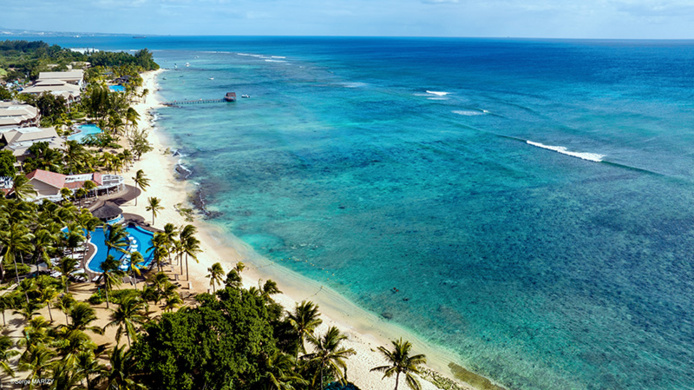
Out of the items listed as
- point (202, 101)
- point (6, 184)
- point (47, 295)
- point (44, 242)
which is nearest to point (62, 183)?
point (6, 184)

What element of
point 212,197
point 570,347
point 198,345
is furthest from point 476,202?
point 198,345

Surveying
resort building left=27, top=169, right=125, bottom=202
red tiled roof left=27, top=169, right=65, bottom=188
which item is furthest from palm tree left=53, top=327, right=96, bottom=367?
red tiled roof left=27, top=169, right=65, bottom=188

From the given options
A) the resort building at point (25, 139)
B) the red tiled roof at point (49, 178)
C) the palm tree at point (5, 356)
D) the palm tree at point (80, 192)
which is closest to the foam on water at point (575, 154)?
the palm tree at point (80, 192)

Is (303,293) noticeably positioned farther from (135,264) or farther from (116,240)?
(116,240)

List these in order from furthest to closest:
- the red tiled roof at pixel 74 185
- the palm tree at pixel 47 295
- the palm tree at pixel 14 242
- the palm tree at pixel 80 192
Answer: the red tiled roof at pixel 74 185 → the palm tree at pixel 80 192 → the palm tree at pixel 14 242 → the palm tree at pixel 47 295

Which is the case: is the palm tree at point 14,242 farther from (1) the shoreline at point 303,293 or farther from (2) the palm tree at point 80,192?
(2) the palm tree at point 80,192

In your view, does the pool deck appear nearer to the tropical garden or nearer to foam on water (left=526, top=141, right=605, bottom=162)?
the tropical garden

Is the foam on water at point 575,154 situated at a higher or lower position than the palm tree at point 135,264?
higher
